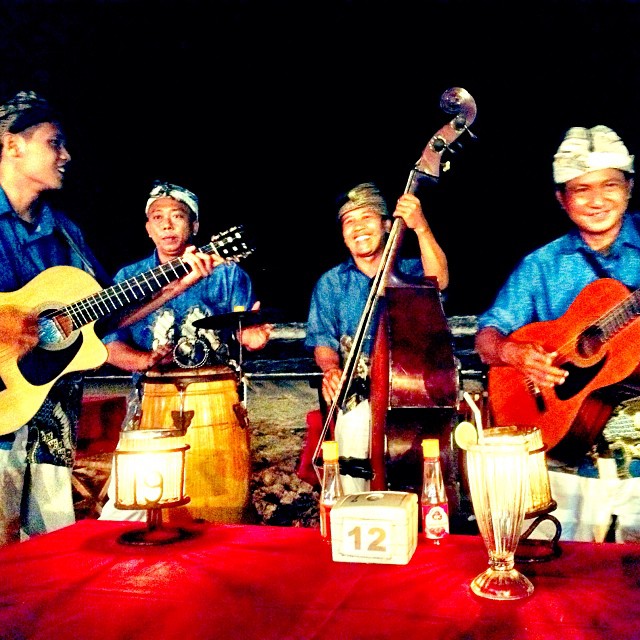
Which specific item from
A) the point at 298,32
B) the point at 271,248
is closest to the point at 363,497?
the point at 271,248

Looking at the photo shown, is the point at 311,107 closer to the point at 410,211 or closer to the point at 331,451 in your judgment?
the point at 410,211

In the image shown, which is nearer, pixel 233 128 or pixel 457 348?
pixel 457 348

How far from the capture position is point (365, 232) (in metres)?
3.17

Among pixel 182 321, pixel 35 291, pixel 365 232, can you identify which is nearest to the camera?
pixel 35 291

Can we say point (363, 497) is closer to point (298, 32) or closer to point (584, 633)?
point (584, 633)

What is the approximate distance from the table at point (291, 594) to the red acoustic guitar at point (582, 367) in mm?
1072

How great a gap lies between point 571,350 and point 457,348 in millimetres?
621

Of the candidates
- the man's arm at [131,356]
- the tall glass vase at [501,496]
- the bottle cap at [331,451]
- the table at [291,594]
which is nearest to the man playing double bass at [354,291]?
the man's arm at [131,356]

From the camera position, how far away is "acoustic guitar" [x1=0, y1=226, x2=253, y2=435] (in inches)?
117

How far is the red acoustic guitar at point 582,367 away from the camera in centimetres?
243

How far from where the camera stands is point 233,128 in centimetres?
352

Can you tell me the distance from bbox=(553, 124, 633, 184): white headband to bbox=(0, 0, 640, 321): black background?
2.4 inches

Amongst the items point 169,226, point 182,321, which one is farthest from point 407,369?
point 169,226

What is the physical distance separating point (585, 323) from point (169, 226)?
2.19 metres
